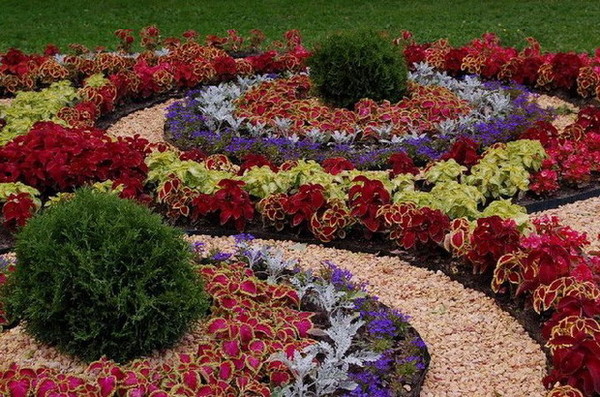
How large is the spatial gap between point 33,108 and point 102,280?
213 inches

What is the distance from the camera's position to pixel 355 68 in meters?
9.27

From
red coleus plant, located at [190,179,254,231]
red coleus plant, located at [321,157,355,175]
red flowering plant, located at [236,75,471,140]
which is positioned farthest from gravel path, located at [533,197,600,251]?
red coleus plant, located at [190,179,254,231]

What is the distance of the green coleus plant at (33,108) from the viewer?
848cm

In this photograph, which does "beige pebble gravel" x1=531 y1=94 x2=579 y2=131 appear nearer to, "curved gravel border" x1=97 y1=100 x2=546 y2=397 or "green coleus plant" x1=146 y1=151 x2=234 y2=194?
"curved gravel border" x1=97 y1=100 x2=546 y2=397

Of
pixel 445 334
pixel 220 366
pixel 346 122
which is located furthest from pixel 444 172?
pixel 220 366

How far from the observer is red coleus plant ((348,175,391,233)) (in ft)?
21.3

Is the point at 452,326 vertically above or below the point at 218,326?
below

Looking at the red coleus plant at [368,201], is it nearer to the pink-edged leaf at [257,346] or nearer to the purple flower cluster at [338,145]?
the purple flower cluster at [338,145]

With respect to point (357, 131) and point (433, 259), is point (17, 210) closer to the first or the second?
point (433, 259)

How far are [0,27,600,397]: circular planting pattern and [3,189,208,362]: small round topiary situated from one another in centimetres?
6

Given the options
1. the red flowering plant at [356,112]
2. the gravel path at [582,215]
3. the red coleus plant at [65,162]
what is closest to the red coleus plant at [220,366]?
the red coleus plant at [65,162]

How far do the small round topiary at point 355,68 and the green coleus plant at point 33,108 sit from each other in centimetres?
273

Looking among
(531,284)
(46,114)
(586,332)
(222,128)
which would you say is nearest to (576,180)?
(531,284)

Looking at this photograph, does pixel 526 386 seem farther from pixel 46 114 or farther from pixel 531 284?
pixel 46 114
